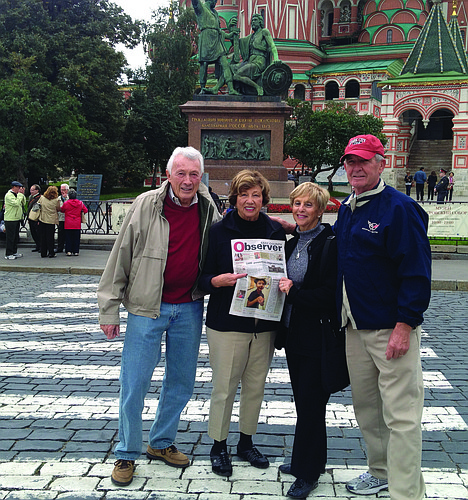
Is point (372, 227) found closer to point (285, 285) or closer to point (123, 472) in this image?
point (285, 285)

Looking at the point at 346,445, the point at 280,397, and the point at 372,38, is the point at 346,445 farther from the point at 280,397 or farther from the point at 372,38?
the point at 372,38

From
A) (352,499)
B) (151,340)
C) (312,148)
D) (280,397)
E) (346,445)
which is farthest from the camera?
(312,148)

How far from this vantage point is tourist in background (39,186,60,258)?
1516 centimetres

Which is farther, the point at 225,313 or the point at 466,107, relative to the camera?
the point at 466,107

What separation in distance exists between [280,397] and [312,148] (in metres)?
35.6

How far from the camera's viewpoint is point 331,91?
5816cm

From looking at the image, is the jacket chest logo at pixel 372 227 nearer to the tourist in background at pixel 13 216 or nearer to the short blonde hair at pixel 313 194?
the short blonde hair at pixel 313 194

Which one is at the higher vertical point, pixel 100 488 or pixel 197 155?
pixel 197 155

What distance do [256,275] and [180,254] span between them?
52cm

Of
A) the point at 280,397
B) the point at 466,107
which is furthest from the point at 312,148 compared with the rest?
the point at 280,397

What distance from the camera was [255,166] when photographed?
2302 cm

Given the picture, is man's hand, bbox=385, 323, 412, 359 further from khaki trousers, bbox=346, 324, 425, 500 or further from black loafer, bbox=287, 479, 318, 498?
black loafer, bbox=287, 479, 318, 498

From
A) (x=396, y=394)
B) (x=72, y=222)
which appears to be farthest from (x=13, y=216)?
(x=396, y=394)

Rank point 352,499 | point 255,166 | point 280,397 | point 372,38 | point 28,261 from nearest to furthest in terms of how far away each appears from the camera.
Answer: point 352,499
point 280,397
point 28,261
point 255,166
point 372,38
